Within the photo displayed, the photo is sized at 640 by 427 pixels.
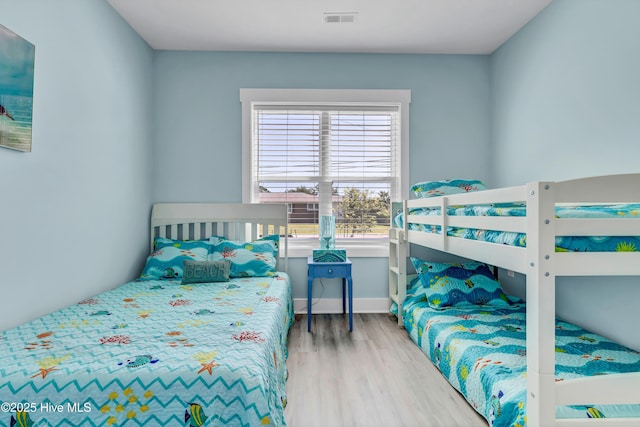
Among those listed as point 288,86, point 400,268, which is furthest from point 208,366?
point 288,86

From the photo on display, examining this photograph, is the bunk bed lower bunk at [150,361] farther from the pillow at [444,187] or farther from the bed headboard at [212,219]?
the pillow at [444,187]

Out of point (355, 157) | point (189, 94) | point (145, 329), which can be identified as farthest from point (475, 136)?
point (145, 329)

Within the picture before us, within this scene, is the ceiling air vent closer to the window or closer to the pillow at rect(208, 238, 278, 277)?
the window

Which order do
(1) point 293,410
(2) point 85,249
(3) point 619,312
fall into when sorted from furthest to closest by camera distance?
(2) point 85,249, (3) point 619,312, (1) point 293,410

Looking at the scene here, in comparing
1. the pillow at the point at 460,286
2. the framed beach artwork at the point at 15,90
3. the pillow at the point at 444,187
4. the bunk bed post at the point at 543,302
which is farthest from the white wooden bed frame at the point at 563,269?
the framed beach artwork at the point at 15,90

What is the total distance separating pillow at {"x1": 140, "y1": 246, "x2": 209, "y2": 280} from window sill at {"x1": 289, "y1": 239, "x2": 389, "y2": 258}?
85 cm

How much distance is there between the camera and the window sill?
11.7ft

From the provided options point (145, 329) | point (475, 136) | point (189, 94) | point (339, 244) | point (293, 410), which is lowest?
point (293, 410)

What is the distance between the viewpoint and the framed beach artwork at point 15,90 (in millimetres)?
1758

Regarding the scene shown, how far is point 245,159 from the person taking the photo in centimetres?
350

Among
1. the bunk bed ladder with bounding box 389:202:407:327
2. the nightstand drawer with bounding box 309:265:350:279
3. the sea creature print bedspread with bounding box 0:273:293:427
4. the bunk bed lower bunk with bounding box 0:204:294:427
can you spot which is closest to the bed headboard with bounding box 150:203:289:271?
the nightstand drawer with bounding box 309:265:350:279

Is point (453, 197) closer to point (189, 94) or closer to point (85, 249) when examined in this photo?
point (85, 249)

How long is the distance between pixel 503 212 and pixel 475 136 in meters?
2.12

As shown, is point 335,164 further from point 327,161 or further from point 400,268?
point 400,268
